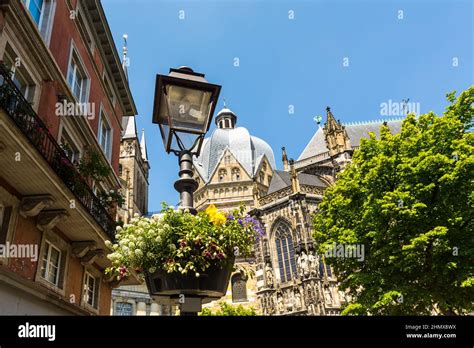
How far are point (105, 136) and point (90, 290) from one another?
7.55 metres

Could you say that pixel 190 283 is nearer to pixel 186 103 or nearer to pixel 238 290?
pixel 186 103

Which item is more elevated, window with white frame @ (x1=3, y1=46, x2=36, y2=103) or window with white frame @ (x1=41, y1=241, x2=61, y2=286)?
window with white frame @ (x1=3, y1=46, x2=36, y2=103)

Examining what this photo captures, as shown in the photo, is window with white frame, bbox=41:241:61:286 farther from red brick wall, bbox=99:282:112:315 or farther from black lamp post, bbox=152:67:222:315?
black lamp post, bbox=152:67:222:315

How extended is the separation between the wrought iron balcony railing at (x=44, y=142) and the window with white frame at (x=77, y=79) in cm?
474

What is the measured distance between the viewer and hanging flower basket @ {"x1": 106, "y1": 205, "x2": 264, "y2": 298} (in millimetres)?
3426

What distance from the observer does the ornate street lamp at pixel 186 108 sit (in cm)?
427

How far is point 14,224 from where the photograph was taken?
9.47 metres

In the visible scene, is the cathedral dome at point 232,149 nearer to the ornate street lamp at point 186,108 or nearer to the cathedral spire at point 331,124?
the cathedral spire at point 331,124

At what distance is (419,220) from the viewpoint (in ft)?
47.4

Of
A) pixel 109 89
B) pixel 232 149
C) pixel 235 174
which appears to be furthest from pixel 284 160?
pixel 109 89

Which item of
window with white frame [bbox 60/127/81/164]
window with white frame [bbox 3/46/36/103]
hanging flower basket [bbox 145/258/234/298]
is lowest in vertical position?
hanging flower basket [bbox 145/258/234/298]

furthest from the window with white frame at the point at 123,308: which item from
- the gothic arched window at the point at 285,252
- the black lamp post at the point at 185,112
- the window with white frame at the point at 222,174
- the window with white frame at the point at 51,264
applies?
the black lamp post at the point at 185,112

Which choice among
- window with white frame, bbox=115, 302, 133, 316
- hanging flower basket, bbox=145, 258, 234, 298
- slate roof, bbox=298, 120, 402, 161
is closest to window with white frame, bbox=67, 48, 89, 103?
hanging flower basket, bbox=145, 258, 234, 298

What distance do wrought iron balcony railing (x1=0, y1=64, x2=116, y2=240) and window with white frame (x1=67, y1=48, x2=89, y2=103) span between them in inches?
186
